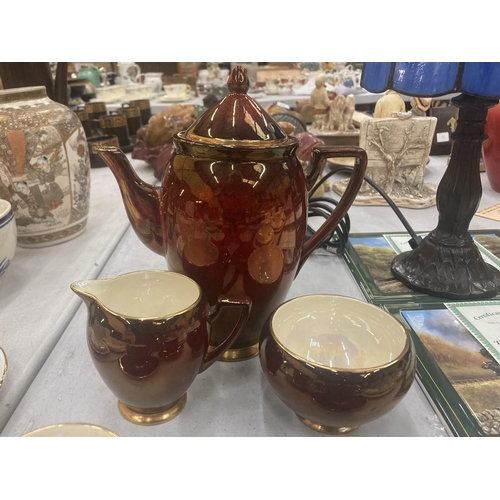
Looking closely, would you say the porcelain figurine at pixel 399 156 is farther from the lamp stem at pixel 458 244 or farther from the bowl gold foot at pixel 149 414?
the bowl gold foot at pixel 149 414

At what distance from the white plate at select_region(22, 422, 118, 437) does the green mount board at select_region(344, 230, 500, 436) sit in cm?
31

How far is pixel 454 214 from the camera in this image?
1.98 ft

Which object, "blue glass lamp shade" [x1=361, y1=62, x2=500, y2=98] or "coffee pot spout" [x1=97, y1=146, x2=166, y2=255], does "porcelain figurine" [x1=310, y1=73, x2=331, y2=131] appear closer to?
"blue glass lamp shade" [x1=361, y1=62, x2=500, y2=98]

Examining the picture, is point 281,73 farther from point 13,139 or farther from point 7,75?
point 13,139

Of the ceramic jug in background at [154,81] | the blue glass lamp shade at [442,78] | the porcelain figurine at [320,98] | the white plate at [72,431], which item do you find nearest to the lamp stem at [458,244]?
the blue glass lamp shade at [442,78]

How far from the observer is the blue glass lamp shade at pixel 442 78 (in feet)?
1.45

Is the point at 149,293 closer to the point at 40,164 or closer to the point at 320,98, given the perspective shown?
the point at 40,164

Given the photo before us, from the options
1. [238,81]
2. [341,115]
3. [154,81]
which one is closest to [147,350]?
[238,81]

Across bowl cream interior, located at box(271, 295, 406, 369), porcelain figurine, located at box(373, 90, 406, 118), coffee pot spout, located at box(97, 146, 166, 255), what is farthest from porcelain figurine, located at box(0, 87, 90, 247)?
porcelain figurine, located at box(373, 90, 406, 118)

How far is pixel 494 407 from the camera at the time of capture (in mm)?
407

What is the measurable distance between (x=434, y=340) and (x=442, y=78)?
0.98 feet

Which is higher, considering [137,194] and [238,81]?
[238,81]

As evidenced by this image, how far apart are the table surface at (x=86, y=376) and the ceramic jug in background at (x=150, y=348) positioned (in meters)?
0.03

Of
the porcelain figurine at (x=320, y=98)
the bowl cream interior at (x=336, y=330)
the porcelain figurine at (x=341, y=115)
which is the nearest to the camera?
the bowl cream interior at (x=336, y=330)
